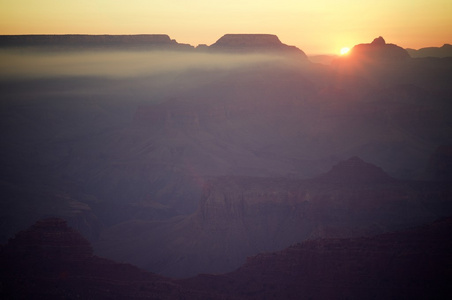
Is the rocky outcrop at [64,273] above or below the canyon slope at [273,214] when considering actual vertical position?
above

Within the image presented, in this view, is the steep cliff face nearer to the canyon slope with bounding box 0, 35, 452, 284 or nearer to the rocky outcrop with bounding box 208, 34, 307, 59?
the canyon slope with bounding box 0, 35, 452, 284

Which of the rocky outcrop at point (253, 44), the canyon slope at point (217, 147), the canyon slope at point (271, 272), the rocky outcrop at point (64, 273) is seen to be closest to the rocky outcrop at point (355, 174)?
the canyon slope at point (217, 147)

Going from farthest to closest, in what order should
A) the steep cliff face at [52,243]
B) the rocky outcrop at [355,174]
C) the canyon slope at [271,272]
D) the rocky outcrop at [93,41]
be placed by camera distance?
1. the rocky outcrop at [93,41]
2. the rocky outcrop at [355,174]
3. the steep cliff face at [52,243]
4. the canyon slope at [271,272]

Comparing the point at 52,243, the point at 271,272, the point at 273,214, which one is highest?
the point at 52,243

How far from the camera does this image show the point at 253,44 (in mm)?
140750

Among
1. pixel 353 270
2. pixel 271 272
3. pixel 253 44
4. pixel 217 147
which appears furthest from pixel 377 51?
pixel 353 270

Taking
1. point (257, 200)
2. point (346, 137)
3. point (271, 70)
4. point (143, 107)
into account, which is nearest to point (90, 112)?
point (143, 107)

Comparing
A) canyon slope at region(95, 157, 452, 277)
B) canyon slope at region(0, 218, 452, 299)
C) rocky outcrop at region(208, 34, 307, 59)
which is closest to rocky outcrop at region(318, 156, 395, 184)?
canyon slope at region(95, 157, 452, 277)

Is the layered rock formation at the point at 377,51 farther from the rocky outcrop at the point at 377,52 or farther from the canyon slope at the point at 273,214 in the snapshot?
the canyon slope at the point at 273,214

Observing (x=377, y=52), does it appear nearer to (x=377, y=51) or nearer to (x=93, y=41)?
(x=377, y=51)

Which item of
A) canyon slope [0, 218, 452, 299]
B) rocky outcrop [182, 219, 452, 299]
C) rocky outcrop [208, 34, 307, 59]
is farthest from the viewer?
rocky outcrop [208, 34, 307, 59]

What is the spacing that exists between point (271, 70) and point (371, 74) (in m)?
16.8

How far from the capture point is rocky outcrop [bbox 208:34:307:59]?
140m

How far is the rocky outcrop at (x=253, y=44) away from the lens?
140000 mm
